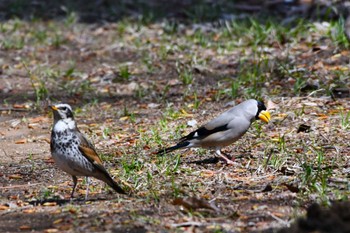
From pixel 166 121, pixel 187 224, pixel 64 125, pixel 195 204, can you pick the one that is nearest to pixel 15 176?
pixel 64 125

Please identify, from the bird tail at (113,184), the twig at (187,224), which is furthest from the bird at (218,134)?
the twig at (187,224)

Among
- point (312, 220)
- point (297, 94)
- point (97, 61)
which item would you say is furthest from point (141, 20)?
point (312, 220)

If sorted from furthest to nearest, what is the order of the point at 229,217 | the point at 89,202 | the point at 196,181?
the point at 196,181, the point at 89,202, the point at 229,217

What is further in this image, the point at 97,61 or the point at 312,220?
the point at 97,61

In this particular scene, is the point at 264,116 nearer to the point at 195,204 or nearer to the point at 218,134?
the point at 218,134

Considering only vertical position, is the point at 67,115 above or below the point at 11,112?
above

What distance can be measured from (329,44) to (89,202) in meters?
5.60

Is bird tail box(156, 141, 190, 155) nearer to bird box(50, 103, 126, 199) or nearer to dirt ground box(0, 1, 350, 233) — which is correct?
dirt ground box(0, 1, 350, 233)

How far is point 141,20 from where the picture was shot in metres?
12.5

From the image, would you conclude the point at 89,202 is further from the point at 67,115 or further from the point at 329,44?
the point at 329,44

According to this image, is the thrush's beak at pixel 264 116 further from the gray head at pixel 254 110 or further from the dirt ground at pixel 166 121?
the dirt ground at pixel 166 121

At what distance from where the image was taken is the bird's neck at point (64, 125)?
19.0ft

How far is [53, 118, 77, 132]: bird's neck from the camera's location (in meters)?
5.79

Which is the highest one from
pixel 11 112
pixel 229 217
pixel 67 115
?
pixel 67 115
